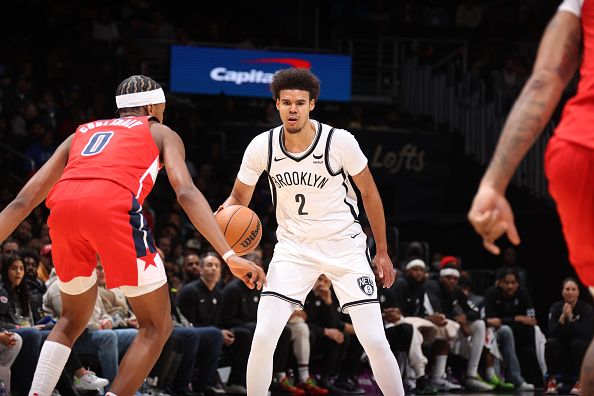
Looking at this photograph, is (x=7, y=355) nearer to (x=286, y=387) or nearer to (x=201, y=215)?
(x=286, y=387)

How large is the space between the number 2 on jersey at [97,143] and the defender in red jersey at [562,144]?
2485mm

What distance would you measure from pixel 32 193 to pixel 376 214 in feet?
6.95

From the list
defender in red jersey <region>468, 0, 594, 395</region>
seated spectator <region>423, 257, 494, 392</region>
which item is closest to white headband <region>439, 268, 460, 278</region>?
seated spectator <region>423, 257, 494, 392</region>

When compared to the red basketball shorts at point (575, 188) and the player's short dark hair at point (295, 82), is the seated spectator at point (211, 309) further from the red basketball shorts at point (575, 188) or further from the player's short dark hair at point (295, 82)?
the red basketball shorts at point (575, 188)

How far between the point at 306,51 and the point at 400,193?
3285 millimetres

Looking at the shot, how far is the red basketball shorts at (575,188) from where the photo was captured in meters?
3.16

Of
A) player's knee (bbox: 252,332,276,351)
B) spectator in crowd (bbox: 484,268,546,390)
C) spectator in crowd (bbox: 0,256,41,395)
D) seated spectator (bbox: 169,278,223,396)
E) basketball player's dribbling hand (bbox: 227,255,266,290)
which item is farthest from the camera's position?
spectator in crowd (bbox: 484,268,546,390)

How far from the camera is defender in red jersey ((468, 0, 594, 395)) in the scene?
3.16 metres

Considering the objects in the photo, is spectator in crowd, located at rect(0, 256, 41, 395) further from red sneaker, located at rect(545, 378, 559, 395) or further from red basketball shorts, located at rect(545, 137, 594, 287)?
red basketball shorts, located at rect(545, 137, 594, 287)

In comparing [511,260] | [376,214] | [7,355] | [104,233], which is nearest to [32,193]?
[104,233]

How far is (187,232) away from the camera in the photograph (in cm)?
1430

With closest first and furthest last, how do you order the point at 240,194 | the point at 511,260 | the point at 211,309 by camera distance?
the point at 240,194
the point at 211,309
the point at 511,260

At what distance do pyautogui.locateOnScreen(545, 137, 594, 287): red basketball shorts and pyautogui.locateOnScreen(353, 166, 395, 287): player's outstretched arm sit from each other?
115 inches

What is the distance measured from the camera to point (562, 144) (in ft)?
10.5
